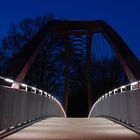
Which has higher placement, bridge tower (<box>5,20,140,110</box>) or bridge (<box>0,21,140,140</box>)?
bridge tower (<box>5,20,140,110</box>)

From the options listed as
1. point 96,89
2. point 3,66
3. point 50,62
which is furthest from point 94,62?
point 3,66

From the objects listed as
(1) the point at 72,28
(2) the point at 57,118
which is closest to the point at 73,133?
(2) the point at 57,118

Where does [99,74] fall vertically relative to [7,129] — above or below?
above

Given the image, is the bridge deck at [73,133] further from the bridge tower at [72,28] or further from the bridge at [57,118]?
the bridge tower at [72,28]

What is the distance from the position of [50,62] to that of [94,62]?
48.2 ft

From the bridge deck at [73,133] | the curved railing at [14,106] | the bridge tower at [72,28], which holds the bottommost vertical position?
the bridge deck at [73,133]

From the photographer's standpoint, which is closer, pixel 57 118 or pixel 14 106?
pixel 14 106

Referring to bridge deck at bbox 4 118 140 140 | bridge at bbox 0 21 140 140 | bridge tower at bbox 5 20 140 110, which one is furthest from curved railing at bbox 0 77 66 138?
bridge tower at bbox 5 20 140 110

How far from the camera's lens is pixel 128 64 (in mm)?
18891

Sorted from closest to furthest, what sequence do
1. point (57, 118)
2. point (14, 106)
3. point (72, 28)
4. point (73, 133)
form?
point (73, 133) < point (14, 106) < point (57, 118) < point (72, 28)

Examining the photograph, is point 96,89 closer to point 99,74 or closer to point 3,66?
point 99,74

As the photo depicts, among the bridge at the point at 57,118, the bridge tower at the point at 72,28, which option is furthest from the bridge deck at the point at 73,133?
the bridge tower at the point at 72,28

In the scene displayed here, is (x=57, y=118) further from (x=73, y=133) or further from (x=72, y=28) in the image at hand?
(x=72, y=28)

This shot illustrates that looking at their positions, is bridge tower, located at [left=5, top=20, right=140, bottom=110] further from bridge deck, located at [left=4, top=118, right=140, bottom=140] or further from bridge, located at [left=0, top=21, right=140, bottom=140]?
bridge deck, located at [left=4, top=118, right=140, bottom=140]
